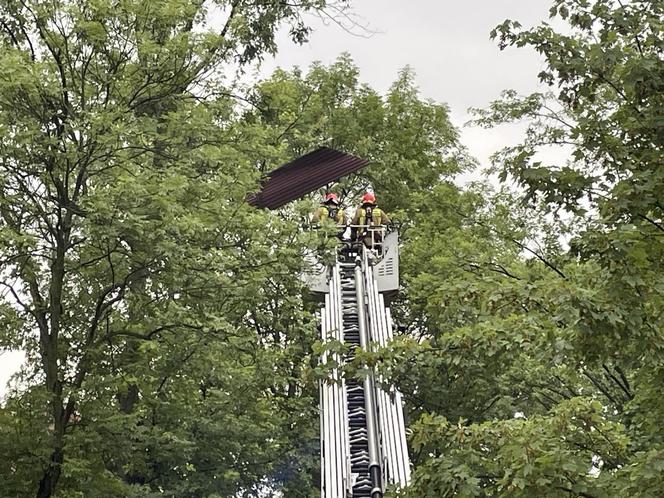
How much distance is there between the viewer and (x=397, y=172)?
23.7 meters

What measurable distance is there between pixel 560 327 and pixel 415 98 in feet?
70.3

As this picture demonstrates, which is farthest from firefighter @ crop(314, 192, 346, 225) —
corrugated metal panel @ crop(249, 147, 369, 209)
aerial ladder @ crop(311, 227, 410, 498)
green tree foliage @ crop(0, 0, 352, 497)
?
green tree foliage @ crop(0, 0, 352, 497)

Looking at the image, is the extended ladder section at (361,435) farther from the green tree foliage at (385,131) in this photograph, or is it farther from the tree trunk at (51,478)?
the green tree foliage at (385,131)

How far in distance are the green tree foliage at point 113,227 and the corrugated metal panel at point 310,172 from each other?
8.12m

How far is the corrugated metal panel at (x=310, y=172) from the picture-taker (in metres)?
19.5

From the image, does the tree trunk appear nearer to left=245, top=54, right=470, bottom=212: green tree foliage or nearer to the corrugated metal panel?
the corrugated metal panel

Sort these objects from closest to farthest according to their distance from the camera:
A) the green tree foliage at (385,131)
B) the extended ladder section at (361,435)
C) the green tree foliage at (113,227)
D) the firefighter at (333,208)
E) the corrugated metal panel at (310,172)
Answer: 1. the green tree foliage at (113,227)
2. the extended ladder section at (361,435)
3. the corrugated metal panel at (310,172)
4. the firefighter at (333,208)
5. the green tree foliage at (385,131)

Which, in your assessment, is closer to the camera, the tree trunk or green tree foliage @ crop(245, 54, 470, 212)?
the tree trunk

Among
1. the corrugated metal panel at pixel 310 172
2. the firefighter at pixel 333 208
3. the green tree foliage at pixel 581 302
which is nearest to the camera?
the green tree foliage at pixel 581 302

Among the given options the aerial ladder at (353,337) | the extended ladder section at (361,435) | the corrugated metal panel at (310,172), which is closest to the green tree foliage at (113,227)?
the aerial ladder at (353,337)

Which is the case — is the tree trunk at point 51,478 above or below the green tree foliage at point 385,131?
below

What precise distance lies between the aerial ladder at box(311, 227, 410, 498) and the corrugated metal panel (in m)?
2.88

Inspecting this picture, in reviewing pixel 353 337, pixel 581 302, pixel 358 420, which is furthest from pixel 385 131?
pixel 581 302

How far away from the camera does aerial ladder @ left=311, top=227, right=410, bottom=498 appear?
11.8 metres
